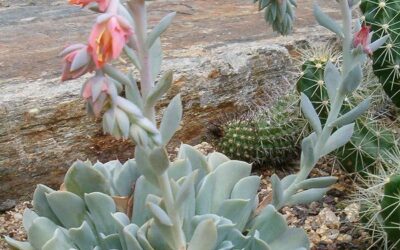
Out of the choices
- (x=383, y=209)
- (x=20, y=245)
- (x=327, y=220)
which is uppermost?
(x=20, y=245)

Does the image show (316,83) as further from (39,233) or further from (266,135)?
(39,233)

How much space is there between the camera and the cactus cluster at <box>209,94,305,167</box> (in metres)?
2.89

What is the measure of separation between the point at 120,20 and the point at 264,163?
1.90 meters

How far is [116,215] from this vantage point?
5.71 ft

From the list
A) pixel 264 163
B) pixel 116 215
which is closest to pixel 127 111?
pixel 116 215

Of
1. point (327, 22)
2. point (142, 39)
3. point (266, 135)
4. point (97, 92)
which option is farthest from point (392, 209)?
point (97, 92)

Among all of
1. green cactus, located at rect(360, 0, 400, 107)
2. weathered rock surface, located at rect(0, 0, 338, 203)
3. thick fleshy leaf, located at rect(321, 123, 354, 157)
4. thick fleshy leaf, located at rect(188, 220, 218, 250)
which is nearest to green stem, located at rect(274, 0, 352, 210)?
thick fleshy leaf, located at rect(321, 123, 354, 157)

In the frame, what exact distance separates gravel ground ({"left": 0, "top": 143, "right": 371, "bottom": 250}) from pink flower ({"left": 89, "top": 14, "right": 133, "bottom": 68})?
152 centimetres

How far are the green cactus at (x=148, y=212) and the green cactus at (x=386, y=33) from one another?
103 cm

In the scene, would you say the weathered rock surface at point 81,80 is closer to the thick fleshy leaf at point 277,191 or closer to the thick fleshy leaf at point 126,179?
the thick fleshy leaf at point 126,179

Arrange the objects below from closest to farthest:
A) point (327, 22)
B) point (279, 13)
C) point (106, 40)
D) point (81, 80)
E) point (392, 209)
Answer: point (106, 40) < point (279, 13) < point (327, 22) < point (392, 209) < point (81, 80)

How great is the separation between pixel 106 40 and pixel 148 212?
764 mm

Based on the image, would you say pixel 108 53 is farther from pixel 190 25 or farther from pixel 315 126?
pixel 190 25

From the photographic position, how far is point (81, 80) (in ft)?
9.39
